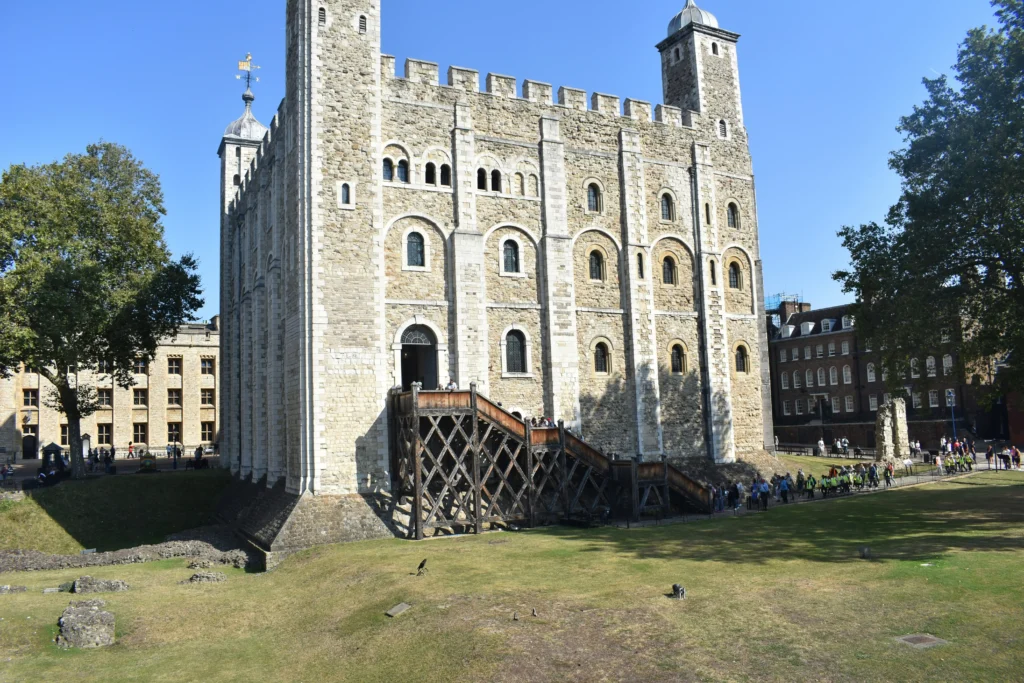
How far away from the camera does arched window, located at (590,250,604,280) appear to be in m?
31.8

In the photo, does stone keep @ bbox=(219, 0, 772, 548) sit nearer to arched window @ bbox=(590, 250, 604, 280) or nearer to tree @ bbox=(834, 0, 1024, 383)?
arched window @ bbox=(590, 250, 604, 280)

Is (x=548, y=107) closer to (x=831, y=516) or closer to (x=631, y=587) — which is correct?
(x=831, y=516)

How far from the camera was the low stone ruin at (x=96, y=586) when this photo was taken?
19.8 metres

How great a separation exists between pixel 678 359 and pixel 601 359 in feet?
13.9

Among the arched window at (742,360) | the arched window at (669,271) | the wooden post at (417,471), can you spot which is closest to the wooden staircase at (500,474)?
the wooden post at (417,471)

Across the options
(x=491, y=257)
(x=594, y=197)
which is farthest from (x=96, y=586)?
(x=594, y=197)

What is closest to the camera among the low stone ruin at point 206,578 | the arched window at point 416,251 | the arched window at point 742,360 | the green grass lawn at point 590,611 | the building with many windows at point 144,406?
the green grass lawn at point 590,611

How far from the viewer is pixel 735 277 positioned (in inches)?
1400

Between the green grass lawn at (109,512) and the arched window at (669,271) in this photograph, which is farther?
the arched window at (669,271)

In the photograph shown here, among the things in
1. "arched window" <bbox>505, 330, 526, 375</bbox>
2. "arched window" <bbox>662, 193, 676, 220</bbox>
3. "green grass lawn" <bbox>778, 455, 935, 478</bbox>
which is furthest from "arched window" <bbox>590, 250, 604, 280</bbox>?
"green grass lawn" <bbox>778, 455, 935, 478</bbox>

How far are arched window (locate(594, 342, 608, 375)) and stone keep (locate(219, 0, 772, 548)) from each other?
96mm

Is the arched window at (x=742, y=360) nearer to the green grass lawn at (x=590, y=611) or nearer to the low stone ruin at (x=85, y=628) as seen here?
the green grass lawn at (x=590, y=611)

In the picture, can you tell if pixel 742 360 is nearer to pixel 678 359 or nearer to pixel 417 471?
pixel 678 359

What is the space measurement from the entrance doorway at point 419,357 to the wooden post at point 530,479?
14.2 feet
